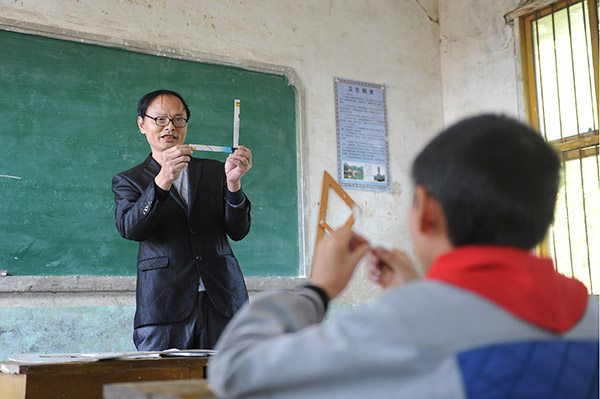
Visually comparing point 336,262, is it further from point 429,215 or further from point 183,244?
point 183,244

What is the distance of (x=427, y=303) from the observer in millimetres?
564

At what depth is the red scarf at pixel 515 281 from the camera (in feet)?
1.89

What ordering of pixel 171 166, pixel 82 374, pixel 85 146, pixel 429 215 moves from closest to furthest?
1. pixel 429 215
2. pixel 82 374
3. pixel 171 166
4. pixel 85 146

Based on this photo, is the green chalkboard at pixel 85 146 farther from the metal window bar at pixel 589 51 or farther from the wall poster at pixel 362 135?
the metal window bar at pixel 589 51

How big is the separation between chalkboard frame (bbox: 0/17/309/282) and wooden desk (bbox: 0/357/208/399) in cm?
196

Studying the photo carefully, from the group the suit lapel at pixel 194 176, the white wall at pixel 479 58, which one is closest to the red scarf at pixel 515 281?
the suit lapel at pixel 194 176

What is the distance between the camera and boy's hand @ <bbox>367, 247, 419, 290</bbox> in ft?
2.61

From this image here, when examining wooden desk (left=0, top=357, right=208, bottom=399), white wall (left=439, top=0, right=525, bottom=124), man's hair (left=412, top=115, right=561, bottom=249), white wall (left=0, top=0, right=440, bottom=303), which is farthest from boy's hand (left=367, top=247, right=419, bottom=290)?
white wall (left=439, top=0, right=525, bottom=124)

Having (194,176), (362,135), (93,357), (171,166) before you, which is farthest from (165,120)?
(362,135)

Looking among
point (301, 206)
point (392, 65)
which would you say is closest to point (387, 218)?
point (301, 206)

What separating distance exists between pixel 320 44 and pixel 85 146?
1.74 metres

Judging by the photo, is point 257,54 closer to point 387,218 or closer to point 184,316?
point 387,218

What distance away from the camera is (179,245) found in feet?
7.45

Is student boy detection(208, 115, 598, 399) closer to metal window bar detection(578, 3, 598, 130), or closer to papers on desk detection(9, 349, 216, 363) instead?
papers on desk detection(9, 349, 216, 363)
